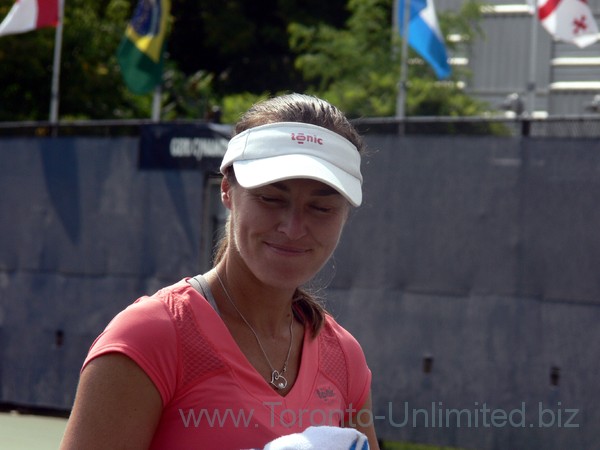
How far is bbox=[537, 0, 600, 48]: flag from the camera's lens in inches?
448

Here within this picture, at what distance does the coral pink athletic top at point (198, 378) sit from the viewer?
82.9 inches

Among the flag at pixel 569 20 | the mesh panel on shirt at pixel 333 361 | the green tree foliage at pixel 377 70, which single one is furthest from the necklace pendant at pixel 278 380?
the green tree foliage at pixel 377 70

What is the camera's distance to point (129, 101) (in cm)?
2111

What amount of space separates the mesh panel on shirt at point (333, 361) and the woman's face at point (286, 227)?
24 cm

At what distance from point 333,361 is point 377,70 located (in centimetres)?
1349

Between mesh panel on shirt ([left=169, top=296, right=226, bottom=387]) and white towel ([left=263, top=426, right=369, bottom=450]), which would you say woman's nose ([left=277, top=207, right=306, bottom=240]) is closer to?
mesh panel on shirt ([left=169, top=296, right=226, bottom=387])

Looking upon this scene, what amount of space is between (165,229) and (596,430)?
137 inches

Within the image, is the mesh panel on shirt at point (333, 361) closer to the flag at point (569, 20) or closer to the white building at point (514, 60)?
the flag at point (569, 20)

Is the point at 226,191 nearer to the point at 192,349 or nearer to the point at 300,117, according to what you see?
the point at 300,117

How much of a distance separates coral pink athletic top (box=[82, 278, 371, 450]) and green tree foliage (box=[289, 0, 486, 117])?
12.3m

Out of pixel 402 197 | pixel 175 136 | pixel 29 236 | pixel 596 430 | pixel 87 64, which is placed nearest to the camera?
pixel 596 430

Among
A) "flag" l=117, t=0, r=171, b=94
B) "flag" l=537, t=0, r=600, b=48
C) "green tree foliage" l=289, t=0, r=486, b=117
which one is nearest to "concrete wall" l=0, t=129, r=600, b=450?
"flag" l=117, t=0, r=171, b=94

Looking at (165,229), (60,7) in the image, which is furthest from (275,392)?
(60,7)

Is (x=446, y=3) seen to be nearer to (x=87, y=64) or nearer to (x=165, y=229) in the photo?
(x=87, y=64)
